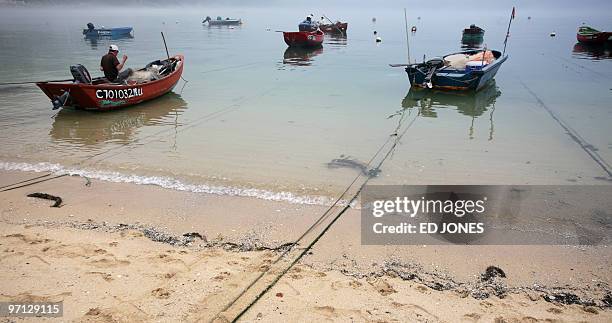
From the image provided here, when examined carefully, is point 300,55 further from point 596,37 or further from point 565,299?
point 565,299

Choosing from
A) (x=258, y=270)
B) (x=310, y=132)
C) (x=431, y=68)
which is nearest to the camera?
(x=258, y=270)

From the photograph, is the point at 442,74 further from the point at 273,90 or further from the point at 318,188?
the point at 318,188

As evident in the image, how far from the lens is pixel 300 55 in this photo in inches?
1184

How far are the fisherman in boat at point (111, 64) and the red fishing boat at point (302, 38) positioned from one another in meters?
20.6

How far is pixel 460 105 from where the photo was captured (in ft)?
48.3

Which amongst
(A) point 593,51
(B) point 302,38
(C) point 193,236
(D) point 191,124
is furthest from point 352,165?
(A) point 593,51

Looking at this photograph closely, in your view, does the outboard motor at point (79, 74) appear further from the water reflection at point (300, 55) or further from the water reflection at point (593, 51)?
the water reflection at point (593, 51)

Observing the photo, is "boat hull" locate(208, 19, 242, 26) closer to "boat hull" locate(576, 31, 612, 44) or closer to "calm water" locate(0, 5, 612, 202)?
"calm water" locate(0, 5, 612, 202)

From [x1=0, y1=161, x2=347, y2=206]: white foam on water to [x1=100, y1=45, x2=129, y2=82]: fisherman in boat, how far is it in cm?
533

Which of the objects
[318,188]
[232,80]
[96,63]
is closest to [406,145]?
[318,188]

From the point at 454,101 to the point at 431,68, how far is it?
7.06ft

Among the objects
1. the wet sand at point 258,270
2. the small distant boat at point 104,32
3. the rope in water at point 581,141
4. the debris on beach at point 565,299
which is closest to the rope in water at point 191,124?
the wet sand at point 258,270

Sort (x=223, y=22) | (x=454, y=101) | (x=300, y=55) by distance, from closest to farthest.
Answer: (x=454, y=101), (x=300, y=55), (x=223, y=22)

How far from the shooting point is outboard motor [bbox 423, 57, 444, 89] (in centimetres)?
1556
